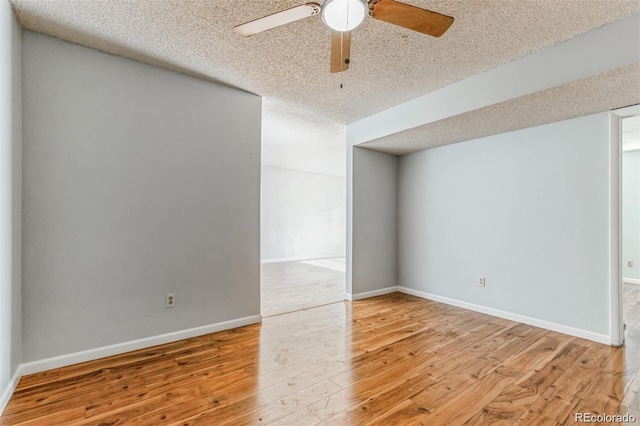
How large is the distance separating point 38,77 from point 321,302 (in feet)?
11.4

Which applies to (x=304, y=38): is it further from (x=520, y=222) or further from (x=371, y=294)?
(x=371, y=294)

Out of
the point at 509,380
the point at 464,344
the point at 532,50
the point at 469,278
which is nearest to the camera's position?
the point at 509,380

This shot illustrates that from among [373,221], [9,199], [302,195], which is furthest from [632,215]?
[9,199]

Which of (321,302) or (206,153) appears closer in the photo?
(206,153)

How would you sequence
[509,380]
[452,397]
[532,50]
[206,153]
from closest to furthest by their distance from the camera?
[452,397]
[509,380]
[532,50]
[206,153]

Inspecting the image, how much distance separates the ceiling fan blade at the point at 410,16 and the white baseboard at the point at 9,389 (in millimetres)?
2952

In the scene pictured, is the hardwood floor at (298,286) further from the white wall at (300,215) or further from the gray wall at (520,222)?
the gray wall at (520,222)

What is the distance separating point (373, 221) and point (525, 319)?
2096 millimetres

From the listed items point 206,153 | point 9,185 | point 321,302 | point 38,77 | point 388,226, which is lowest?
point 321,302

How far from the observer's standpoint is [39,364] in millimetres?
2064

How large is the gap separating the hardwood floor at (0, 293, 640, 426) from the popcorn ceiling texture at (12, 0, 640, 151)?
2140mm

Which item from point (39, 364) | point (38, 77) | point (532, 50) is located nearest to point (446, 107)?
point (532, 50)

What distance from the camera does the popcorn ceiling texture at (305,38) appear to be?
71.2 inches

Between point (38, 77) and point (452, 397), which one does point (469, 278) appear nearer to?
point (452, 397)
